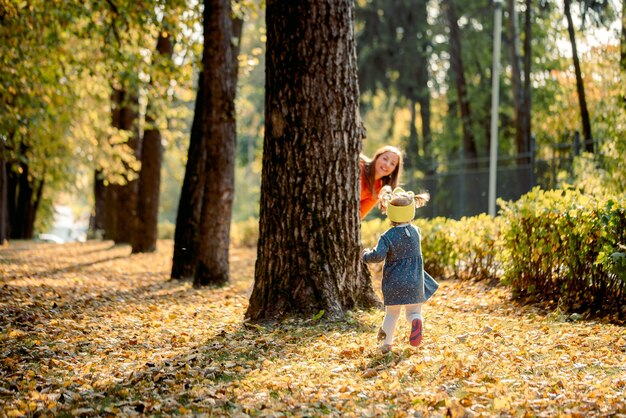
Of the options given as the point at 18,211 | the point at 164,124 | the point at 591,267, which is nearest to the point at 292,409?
the point at 591,267

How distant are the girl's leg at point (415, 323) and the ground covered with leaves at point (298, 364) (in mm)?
129

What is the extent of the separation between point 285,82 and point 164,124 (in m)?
11.1

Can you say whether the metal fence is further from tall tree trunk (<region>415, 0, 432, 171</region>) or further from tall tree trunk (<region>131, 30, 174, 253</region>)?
tall tree trunk (<region>131, 30, 174, 253</region>)

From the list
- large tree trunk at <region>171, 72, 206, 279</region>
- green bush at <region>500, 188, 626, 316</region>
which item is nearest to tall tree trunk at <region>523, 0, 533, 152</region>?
large tree trunk at <region>171, 72, 206, 279</region>

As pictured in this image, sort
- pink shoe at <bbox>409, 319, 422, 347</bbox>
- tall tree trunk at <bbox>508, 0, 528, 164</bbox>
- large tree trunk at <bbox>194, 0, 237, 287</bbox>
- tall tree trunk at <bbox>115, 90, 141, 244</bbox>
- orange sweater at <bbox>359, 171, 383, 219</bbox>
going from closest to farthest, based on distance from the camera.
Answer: pink shoe at <bbox>409, 319, 422, 347</bbox>
orange sweater at <bbox>359, 171, 383, 219</bbox>
large tree trunk at <bbox>194, 0, 237, 287</bbox>
tall tree trunk at <bbox>508, 0, 528, 164</bbox>
tall tree trunk at <bbox>115, 90, 141, 244</bbox>

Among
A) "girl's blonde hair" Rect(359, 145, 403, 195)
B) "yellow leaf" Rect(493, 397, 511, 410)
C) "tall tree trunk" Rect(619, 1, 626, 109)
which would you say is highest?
"tall tree trunk" Rect(619, 1, 626, 109)

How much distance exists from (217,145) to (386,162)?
474 cm

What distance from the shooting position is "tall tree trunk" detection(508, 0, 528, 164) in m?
22.6

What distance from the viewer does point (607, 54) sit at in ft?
65.8

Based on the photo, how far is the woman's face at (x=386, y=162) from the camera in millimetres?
7555

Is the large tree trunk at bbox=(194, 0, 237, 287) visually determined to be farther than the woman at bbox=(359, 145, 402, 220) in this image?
Yes

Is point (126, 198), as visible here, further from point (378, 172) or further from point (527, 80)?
point (378, 172)

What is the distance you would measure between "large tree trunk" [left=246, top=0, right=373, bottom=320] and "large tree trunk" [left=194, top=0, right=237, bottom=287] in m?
4.46

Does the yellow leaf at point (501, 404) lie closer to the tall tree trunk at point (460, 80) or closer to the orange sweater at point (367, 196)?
the orange sweater at point (367, 196)
